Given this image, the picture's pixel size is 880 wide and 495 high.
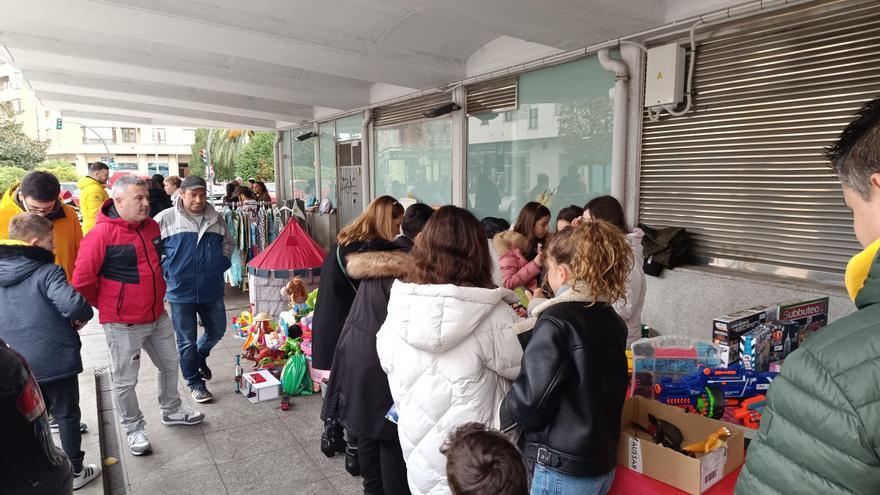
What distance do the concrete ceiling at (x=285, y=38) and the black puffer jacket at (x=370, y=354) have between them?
137 inches

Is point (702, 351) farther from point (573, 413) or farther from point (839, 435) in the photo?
point (839, 435)

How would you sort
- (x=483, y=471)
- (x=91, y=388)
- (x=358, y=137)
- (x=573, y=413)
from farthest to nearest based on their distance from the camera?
(x=358, y=137) → (x=91, y=388) → (x=573, y=413) → (x=483, y=471)

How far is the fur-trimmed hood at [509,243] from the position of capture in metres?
4.96

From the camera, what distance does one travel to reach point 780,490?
1064 millimetres

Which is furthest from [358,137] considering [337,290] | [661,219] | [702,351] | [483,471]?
[483,471]

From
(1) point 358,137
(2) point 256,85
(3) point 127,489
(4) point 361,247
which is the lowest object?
(3) point 127,489

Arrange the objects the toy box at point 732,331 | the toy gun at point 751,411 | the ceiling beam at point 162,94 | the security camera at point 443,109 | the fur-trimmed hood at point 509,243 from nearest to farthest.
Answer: the toy gun at point 751,411
the toy box at point 732,331
the fur-trimmed hood at point 509,243
the security camera at point 443,109
the ceiling beam at point 162,94

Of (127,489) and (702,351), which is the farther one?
(127,489)

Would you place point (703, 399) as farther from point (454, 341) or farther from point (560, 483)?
point (454, 341)

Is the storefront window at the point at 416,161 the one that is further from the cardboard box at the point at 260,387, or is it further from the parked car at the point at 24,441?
the parked car at the point at 24,441

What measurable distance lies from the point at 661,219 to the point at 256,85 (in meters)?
7.94

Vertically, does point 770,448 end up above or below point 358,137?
below

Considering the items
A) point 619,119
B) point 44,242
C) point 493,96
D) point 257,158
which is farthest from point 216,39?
point 257,158

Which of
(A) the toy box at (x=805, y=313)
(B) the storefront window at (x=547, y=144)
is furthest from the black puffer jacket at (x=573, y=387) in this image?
(B) the storefront window at (x=547, y=144)
